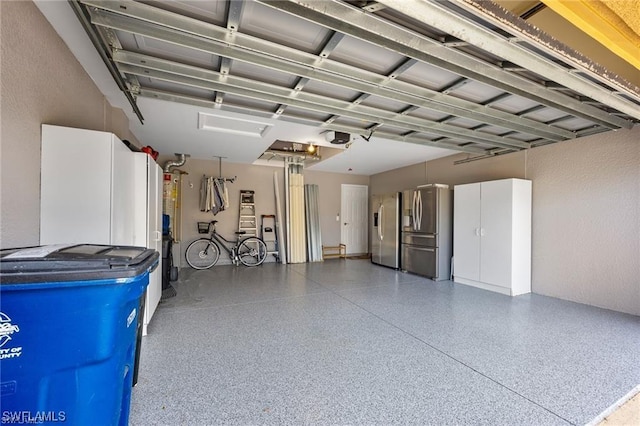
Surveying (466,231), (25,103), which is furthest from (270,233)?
(25,103)

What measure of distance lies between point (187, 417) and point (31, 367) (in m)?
0.96

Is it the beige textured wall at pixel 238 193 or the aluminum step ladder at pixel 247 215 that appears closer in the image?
the beige textured wall at pixel 238 193

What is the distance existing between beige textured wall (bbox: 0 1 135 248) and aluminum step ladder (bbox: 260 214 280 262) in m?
5.22

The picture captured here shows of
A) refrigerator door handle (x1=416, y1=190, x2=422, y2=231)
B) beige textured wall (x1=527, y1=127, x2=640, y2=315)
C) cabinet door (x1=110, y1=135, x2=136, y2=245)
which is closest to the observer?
cabinet door (x1=110, y1=135, x2=136, y2=245)

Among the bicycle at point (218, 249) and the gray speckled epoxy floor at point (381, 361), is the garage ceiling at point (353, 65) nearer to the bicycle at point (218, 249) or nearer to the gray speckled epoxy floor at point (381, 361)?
the gray speckled epoxy floor at point (381, 361)

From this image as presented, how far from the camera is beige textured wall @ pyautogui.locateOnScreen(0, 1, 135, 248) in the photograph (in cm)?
146

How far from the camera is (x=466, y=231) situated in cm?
503

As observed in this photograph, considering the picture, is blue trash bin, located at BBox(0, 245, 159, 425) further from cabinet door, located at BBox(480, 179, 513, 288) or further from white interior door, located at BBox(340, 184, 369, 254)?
white interior door, located at BBox(340, 184, 369, 254)

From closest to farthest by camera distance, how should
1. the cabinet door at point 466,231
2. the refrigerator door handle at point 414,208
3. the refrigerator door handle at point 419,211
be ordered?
the cabinet door at point 466,231
the refrigerator door handle at point 419,211
the refrigerator door handle at point 414,208

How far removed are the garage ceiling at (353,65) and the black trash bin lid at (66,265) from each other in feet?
4.72

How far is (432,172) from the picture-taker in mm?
6277

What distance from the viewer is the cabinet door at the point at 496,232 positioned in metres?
4.36

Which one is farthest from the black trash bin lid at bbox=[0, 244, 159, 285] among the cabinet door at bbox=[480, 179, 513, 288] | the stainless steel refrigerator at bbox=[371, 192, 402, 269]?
the stainless steel refrigerator at bbox=[371, 192, 402, 269]

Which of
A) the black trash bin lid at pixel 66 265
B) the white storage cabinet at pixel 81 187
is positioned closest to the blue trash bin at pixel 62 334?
the black trash bin lid at pixel 66 265
